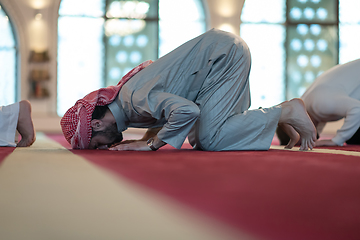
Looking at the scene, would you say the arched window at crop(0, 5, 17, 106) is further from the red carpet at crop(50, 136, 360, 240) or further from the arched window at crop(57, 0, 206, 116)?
the red carpet at crop(50, 136, 360, 240)

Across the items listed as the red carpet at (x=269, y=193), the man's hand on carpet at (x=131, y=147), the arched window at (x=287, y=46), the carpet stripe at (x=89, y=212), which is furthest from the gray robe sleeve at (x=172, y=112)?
the arched window at (x=287, y=46)

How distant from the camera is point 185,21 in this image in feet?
24.5

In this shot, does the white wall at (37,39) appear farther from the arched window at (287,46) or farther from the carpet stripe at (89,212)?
the carpet stripe at (89,212)

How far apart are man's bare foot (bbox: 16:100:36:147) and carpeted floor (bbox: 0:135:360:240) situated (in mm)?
977

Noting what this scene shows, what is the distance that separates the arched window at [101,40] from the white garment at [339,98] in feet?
17.1

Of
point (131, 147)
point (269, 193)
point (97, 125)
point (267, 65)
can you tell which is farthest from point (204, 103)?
point (267, 65)

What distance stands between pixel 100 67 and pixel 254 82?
3.41 m

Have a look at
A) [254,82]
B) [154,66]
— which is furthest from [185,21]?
[154,66]

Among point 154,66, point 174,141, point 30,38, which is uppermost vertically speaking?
point 30,38

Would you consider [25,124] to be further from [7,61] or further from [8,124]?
[7,61]

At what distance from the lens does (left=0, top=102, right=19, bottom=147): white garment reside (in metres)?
1.85

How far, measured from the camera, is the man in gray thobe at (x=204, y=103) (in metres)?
1.57

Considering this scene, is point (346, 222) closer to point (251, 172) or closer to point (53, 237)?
point (251, 172)

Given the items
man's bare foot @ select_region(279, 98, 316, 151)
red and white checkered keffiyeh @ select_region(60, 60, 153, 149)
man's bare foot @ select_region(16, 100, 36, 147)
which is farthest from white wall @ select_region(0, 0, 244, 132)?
man's bare foot @ select_region(279, 98, 316, 151)
